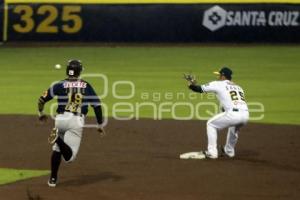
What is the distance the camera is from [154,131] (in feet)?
52.0

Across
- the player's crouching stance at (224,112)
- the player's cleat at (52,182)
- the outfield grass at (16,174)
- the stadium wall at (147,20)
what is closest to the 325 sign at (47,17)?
the stadium wall at (147,20)

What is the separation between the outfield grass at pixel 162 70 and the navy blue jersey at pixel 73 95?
703 cm

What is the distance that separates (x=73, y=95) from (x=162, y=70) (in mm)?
14740

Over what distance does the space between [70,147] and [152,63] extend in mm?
16431

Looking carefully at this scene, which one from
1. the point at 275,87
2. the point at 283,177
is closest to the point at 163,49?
the point at 275,87

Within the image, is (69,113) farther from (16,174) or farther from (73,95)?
(16,174)

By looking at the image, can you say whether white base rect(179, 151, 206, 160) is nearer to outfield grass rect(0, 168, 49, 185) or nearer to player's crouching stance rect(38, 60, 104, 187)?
outfield grass rect(0, 168, 49, 185)

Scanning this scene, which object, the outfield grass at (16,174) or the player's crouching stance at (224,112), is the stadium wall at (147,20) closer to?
the player's crouching stance at (224,112)

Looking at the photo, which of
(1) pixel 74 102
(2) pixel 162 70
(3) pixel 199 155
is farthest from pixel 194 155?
(2) pixel 162 70

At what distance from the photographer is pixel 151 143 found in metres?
14.6

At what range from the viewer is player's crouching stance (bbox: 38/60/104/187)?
1096 centimetres

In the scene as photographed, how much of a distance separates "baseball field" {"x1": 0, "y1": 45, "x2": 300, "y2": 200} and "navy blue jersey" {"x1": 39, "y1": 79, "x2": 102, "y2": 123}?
1047mm

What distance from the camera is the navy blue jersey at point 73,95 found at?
1104 centimetres

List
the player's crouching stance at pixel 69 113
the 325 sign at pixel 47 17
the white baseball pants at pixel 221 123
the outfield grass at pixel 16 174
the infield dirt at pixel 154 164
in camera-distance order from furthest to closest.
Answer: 1. the 325 sign at pixel 47 17
2. the white baseball pants at pixel 221 123
3. the outfield grass at pixel 16 174
4. the player's crouching stance at pixel 69 113
5. the infield dirt at pixel 154 164
